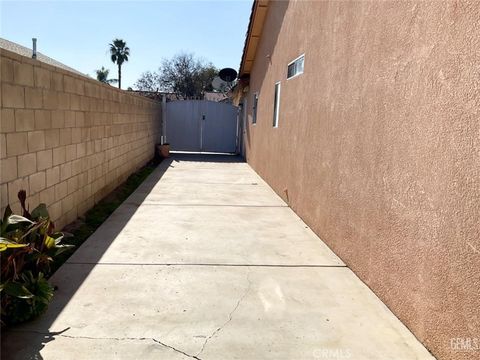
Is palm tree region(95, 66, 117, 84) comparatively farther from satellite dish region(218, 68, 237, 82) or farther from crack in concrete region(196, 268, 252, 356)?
crack in concrete region(196, 268, 252, 356)

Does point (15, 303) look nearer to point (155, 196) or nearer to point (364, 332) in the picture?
point (364, 332)

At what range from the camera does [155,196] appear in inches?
303

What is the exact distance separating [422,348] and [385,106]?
1.99 meters

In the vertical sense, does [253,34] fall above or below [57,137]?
above

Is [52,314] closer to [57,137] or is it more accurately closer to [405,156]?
[57,137]

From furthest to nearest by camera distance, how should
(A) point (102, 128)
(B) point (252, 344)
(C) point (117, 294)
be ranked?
(A) point (102, 128)
(C) point (117, 294)
(B) point (252, 344)

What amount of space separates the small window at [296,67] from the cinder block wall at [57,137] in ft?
11.5

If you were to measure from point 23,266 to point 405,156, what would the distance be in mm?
3119

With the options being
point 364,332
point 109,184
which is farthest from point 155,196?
point 364,332

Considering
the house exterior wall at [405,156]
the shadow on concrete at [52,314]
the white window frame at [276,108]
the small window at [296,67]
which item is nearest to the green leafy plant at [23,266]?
the shadow on concrete at [52,314]

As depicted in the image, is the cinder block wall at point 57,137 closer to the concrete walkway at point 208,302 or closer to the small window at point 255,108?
the concrete walkway at point 208,302

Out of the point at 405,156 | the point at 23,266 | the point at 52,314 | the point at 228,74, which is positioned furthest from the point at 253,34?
the point at 52,314

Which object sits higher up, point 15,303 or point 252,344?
point 15,303

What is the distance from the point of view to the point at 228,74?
1836cm
